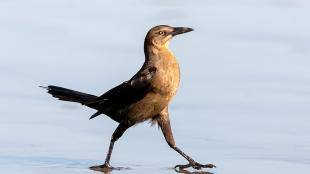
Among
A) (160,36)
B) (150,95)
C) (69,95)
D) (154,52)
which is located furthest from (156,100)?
(69,95)

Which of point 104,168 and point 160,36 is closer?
point 104,168

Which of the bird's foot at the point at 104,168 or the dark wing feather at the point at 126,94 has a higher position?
the dark wing feather at the point at 126,94

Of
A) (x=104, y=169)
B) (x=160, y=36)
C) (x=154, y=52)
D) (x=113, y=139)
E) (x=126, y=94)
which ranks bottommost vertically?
(x=104, y=169)

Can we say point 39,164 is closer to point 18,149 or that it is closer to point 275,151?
point 18,149

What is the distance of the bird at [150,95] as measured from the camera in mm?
11352

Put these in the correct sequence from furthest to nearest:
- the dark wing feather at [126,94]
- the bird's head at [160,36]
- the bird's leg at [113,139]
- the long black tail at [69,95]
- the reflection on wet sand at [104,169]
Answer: the long black tail at [69,95] < the bird's head at [160,36] < the dark wing feather at [126,94] < the bird's leg at [113,139] < the reflection on wet sand at [104,169]

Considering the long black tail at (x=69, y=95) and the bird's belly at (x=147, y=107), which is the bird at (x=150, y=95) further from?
the long black tail at (x=69, y=95)

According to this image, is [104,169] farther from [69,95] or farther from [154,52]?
[69,95]

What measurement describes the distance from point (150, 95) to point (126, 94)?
0.32 metres

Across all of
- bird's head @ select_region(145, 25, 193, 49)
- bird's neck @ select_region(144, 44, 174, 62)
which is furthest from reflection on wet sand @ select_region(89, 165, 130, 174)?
bird's head @ select_region(145, 25, 193, 49)

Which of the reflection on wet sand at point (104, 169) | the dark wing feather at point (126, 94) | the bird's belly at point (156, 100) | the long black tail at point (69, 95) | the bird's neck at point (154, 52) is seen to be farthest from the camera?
the long black tail at point (69, 95)

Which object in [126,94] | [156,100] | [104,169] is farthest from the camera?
[126,94]

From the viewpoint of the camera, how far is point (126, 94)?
38.2ft

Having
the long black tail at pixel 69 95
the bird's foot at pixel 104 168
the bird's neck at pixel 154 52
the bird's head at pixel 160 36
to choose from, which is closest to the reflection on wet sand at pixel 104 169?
the bird's foot at pixel 104 168
